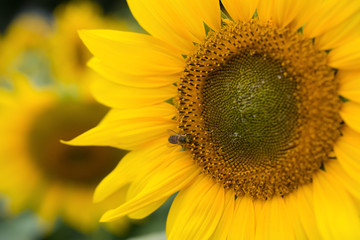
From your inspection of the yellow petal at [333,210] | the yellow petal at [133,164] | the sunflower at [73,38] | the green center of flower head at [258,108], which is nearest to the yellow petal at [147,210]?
the yellow petal at [133,164]

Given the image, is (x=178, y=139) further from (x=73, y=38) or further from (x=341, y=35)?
(x=73, y=38)

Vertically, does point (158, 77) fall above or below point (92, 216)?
above

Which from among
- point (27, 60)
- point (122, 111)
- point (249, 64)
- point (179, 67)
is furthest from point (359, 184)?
point (27, 60)

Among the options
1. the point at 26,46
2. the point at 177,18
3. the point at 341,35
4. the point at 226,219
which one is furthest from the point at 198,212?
the point at 26,46

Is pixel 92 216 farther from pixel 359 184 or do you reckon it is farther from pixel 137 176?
pixel 359 184

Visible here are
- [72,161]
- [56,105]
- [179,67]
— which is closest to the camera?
[179,67]
